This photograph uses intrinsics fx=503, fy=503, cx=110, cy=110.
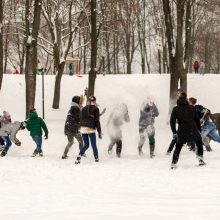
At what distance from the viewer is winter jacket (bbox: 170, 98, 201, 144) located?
1123 cm

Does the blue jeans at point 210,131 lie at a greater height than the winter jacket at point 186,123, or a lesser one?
lesser

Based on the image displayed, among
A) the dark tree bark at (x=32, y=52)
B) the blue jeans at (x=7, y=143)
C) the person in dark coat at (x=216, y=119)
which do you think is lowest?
the blue jeans at (x=7, y=143)

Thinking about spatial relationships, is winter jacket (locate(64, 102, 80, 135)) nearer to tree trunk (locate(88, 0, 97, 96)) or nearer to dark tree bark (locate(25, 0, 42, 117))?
dark tree bark (locate(25, 0, 42, 117))

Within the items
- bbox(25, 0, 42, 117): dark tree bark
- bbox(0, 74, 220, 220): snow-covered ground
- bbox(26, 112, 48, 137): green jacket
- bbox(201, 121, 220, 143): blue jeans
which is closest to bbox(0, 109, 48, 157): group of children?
bbox(26, 112, 48, 137): green jacket

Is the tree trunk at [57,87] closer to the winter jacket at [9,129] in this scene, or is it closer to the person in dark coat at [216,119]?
the winter jacket at [9,129]

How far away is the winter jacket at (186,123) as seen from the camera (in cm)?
1123

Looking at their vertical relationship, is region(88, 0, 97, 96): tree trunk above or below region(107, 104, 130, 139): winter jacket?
above

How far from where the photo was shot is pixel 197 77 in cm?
3722

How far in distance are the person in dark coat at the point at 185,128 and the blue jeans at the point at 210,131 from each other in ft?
8.16

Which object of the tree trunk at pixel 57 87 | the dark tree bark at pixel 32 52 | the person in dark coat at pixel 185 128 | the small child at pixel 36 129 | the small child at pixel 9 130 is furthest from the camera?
the tree trunk at pixel 57 87

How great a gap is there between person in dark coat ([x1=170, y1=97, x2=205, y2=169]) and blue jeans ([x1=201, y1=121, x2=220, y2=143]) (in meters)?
2.49

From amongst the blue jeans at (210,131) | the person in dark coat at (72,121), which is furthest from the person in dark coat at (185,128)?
the person in dark coat at (72,121)

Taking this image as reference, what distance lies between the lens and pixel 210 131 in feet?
45.8

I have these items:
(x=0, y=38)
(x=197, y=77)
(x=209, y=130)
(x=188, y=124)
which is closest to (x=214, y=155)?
(x=209, y=130)
